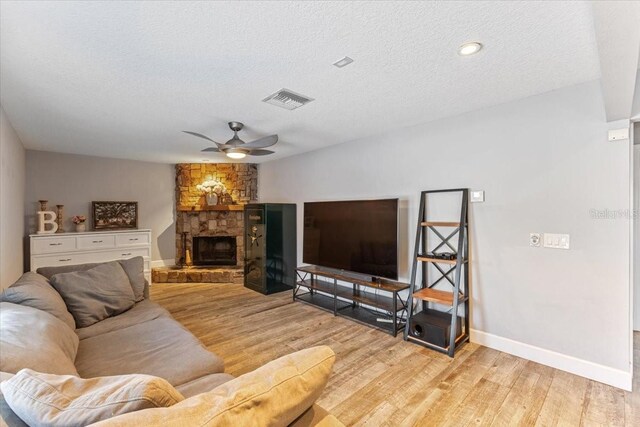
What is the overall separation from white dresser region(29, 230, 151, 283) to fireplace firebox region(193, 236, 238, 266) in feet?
3.01

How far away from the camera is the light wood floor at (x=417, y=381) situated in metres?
2.00

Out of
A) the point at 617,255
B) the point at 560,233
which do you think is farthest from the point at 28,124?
the point at 617,255

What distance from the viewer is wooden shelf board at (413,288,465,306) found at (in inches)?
115

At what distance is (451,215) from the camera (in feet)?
10.6

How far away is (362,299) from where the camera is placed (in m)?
3.67

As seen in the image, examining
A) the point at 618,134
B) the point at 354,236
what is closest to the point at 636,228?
the point at 618,134

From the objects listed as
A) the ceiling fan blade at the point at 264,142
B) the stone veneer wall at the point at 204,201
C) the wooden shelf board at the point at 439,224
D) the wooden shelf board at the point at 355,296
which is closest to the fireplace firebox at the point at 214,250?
the stone veneer wall at the point at 204,201

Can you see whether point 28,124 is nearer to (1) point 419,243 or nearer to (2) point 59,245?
(2) point 59,245

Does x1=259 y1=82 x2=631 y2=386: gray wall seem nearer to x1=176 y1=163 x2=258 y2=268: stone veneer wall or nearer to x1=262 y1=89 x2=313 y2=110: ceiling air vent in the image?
x1=262 y1=89 x2=313 y2=110: ceiling air vent

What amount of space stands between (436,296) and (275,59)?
264 cm

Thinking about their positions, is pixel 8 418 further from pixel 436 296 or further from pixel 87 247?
pixel 87 247

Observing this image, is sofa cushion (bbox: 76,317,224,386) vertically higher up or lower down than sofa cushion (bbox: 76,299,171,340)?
lower down

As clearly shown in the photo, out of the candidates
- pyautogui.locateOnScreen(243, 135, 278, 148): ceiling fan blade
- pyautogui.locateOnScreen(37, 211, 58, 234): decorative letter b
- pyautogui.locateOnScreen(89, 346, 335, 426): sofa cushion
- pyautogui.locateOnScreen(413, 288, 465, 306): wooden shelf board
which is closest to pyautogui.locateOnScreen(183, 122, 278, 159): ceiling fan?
pyautogui.locateOnScreen(243, 135, 278, 148): ceiling fan blade

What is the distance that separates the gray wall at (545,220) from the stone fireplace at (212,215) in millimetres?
3979
